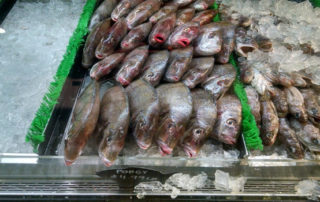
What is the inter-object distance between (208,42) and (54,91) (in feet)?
4.14

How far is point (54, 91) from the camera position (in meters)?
1.83

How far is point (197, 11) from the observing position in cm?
258

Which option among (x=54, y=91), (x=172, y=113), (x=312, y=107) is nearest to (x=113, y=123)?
(x=172, y=113)

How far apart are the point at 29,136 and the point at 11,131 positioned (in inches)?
16.0

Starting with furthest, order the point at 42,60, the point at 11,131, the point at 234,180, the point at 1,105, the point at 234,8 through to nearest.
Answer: the point at 234,8 → the point at 42,60 → the point at 1,105 → the point at 11,131 → the point at 234,180

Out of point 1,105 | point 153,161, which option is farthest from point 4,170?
point 153,161

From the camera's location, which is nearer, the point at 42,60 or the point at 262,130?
the point at 262,130

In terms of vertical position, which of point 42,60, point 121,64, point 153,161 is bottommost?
point 153,161

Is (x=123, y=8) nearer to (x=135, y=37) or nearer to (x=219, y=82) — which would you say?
(x=135, y=37)

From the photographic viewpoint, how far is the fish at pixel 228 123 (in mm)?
1713

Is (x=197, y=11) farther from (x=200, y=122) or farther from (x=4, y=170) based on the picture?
(x=4, y=170)

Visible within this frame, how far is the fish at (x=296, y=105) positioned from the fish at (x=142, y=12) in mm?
1378

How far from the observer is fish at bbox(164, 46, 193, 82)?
6.04ft

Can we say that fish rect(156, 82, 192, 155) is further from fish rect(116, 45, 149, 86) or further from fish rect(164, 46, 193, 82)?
fish rect(116, 45, 149, 86)
